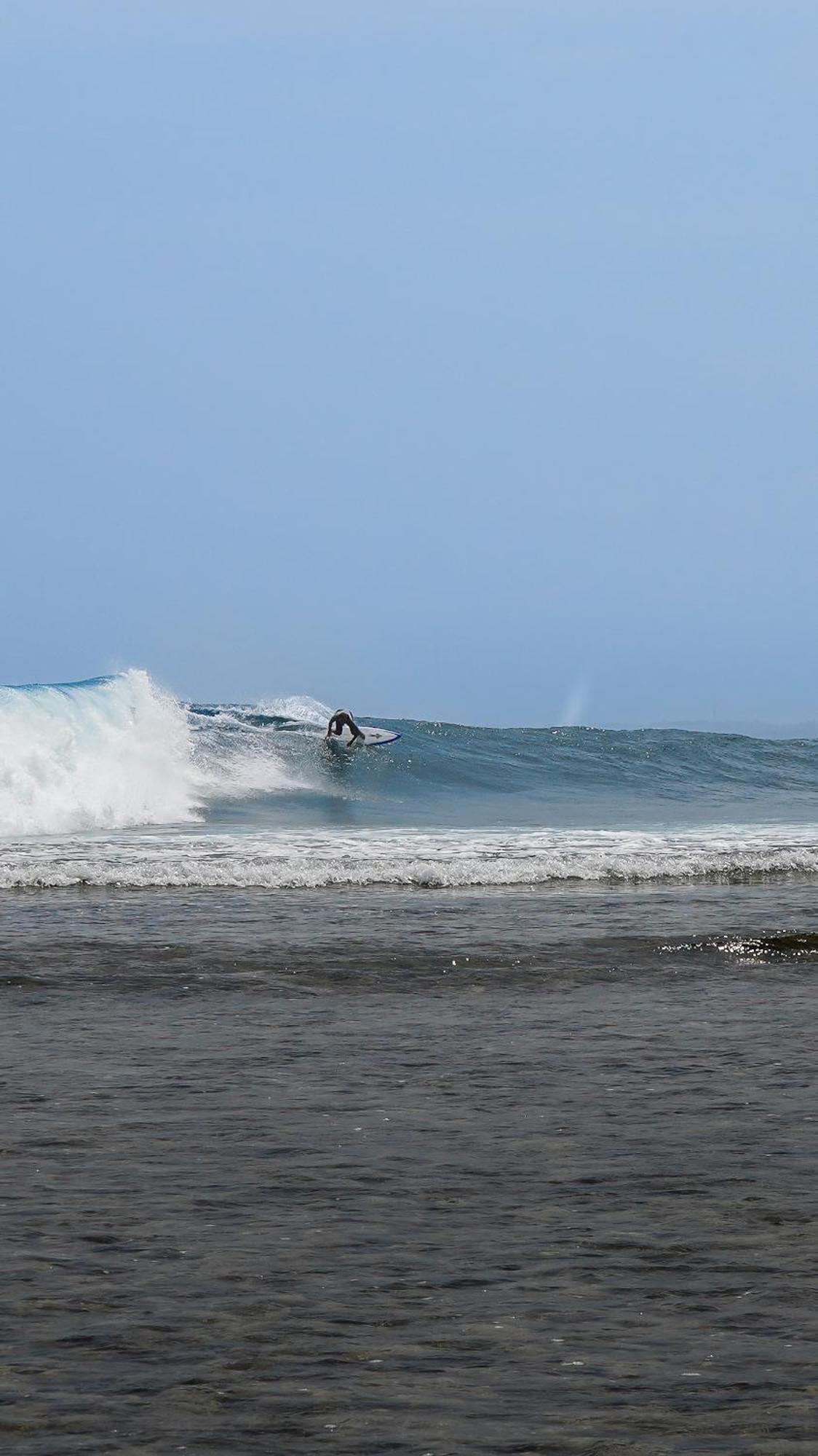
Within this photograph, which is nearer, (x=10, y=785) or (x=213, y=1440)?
(x=213, y=1440)

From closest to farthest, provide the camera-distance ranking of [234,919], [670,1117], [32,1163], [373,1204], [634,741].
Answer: [373,1204] < [32,1163] < [670,1117] < [234,919] < [634,741]

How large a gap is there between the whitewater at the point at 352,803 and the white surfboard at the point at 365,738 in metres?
0.46

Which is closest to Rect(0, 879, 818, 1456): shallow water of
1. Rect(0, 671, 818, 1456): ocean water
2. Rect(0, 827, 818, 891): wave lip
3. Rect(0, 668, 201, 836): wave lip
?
Rect(0, 671, 818, 1456): ocean water

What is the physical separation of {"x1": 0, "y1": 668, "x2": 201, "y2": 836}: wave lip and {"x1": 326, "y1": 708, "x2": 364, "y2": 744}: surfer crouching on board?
14.4ft

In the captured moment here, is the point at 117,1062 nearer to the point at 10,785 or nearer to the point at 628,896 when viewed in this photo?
the point at 628,896

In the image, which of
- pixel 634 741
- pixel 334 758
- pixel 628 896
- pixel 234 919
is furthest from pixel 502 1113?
pixel 634 741

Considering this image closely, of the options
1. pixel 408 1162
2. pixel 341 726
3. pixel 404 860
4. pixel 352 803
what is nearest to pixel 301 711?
pixel 341 726

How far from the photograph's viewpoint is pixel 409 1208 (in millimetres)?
4098

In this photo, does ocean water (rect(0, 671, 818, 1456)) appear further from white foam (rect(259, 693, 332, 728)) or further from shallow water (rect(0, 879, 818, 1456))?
white foam (rect(259, 693, 332, 728))

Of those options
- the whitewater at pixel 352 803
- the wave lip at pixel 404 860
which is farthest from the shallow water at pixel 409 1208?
the whitewater at pixel 352 803

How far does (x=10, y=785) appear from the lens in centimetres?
2073

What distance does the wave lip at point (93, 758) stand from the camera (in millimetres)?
20578

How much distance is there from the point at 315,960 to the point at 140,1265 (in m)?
5.01

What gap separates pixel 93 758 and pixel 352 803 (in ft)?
14.8
